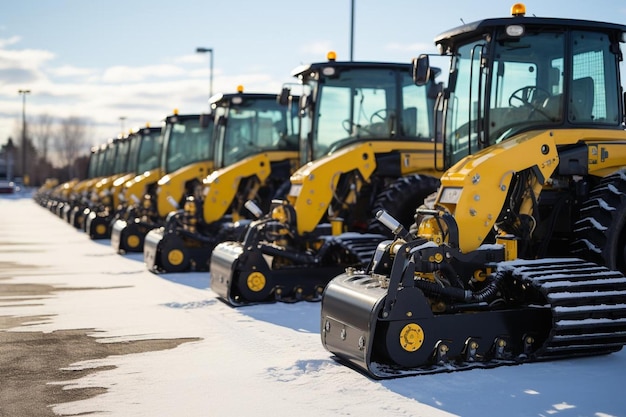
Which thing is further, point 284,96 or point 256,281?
point 284,96

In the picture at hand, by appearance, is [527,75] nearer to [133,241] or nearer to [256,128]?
[256,128]

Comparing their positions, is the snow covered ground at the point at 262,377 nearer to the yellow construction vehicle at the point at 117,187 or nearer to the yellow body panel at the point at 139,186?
the yellow body panel at the point at 139,186

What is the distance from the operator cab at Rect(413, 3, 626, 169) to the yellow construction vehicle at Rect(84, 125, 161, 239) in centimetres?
1599

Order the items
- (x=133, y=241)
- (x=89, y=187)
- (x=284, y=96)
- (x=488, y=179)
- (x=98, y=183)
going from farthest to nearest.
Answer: (x=89, y=187) < (x=98, y=183) < (x=133, y=241) < (x=284, y=96) < (x=488, y=179)

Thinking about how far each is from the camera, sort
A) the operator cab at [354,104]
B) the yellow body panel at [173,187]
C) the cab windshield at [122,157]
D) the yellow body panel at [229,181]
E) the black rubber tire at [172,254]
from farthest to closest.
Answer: the cab windshield at [122,157]
the yellow body panel at [173,187]
the yellow body panel at [229,181]
the black rubber tire at [172,254]
the operator cab at [354,104]

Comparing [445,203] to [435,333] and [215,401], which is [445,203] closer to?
[435,333]

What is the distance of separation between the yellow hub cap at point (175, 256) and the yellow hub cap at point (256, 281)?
4028 mm

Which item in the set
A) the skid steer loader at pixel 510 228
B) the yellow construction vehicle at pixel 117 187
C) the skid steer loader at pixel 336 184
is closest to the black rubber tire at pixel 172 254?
the skid steer loader at pixel 336 184

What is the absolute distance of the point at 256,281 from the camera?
35.1 feet

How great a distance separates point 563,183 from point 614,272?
4.54ft

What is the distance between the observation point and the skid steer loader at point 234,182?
47.7 ft

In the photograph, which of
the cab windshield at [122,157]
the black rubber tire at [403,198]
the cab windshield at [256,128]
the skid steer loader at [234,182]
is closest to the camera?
the black rubber tire at [403,198]

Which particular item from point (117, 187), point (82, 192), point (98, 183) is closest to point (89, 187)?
point (82, 192)

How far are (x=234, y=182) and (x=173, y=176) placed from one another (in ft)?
12.3
